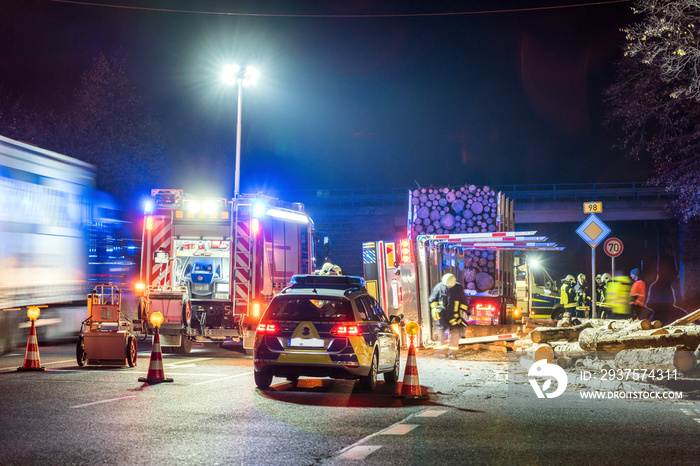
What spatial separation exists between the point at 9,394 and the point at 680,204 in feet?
74.4

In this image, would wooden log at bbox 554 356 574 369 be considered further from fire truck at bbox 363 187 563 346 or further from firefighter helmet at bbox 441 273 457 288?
fire truck at bbox 363 187 563 346

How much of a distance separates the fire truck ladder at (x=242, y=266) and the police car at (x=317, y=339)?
16.5 feet

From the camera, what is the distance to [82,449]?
669 cm

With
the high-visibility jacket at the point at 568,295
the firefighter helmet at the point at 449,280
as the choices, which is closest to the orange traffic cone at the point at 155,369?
the firefighter helmet at the point at 449,280

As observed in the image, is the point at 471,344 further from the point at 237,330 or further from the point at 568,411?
the point at 568,411

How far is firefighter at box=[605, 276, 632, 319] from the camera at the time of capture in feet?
67.0

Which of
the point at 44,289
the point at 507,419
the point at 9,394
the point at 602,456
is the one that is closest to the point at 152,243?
the point at 44,289

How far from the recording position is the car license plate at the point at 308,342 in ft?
35.0

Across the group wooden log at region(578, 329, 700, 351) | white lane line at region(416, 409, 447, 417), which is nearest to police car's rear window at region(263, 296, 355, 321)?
white lane line at region(416, 409, 447, 417)

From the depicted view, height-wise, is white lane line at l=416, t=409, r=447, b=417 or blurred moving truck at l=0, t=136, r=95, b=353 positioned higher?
blurred moving truck at l=0, t=136, r=95, b=353

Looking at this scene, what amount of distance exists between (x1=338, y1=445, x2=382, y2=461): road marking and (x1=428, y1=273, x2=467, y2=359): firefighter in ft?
31.4

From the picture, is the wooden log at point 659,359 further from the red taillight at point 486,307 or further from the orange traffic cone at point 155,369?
the red taillight at point 486,307

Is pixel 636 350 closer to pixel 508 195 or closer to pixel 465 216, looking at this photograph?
pixel 465 216

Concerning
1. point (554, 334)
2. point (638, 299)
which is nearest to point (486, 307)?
point (554, 334)
